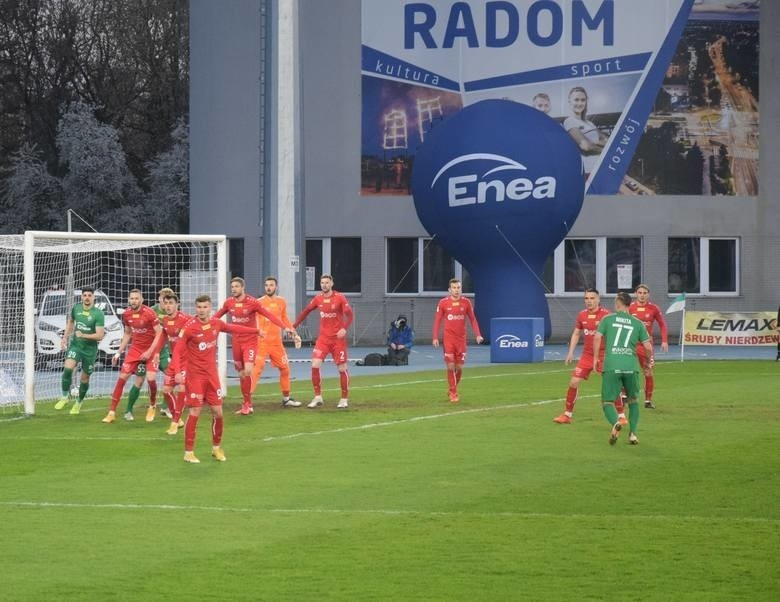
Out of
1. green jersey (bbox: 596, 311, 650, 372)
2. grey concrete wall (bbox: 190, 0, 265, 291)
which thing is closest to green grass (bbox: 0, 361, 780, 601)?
green jersey (bbox: 596, 311, 650, 372)

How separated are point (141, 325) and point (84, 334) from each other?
1.73 meters

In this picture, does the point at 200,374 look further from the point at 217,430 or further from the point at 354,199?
the point at 354,199

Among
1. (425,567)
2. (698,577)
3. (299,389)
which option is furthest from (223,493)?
(299,389)

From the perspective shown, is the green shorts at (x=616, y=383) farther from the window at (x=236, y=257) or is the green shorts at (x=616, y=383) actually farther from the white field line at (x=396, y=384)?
the window at (x=236, y=257)

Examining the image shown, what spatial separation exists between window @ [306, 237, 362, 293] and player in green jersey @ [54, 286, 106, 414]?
27330mm

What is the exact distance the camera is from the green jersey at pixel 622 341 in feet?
65.2

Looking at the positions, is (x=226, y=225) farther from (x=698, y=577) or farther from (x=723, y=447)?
(x=698, y=577)

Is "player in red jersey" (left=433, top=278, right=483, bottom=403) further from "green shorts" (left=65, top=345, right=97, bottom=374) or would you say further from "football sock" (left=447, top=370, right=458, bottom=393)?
"green shorts" (left=65, top=345, right=97, bottom=374)

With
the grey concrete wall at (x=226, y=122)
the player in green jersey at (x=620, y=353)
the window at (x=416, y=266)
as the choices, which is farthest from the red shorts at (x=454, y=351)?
the grey concrete wall at (x=226, y=122)

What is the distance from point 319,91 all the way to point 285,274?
57.3 feet

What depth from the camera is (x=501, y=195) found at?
43875 mm

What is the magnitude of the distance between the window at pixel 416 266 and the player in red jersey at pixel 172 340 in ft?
96.8

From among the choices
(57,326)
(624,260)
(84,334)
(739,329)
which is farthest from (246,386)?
(624,260)

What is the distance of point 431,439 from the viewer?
21.1 metres
